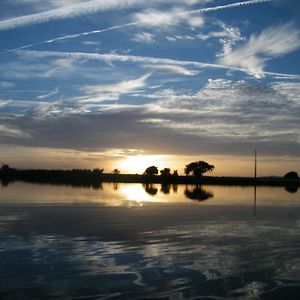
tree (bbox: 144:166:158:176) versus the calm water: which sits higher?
tree (bbox: 144:166:158:176)

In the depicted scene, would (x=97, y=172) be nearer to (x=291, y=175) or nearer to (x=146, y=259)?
(x=291, y=175)

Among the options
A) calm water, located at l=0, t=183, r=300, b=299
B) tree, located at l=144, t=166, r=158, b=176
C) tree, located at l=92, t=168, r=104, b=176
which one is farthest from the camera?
tree, located at l=144, t=166, r=158, b=176

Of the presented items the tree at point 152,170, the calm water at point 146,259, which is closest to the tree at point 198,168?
the tree at point 152,170

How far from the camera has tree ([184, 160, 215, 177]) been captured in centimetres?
17150

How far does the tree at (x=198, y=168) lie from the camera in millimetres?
171500

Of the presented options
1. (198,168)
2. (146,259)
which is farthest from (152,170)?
(146,259)

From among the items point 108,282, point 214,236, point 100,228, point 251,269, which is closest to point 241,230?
point 214,236

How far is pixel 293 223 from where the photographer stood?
24.5m

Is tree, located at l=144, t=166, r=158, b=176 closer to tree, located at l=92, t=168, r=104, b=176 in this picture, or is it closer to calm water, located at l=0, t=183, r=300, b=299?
tree, located at l=92, t=168, r=104, b=176

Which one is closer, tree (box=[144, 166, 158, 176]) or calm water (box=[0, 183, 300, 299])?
calm water (box=[0, 183, 300, 299])

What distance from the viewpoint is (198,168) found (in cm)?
17200

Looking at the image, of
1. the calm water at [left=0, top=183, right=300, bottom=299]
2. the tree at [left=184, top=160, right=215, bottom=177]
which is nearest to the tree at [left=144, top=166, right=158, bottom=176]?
the tree at [left=184, top=160, right=215, bottom=177]

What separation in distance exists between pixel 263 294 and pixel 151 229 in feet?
35.9

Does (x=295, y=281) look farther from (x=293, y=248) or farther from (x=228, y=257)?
(x=293, y=248)
